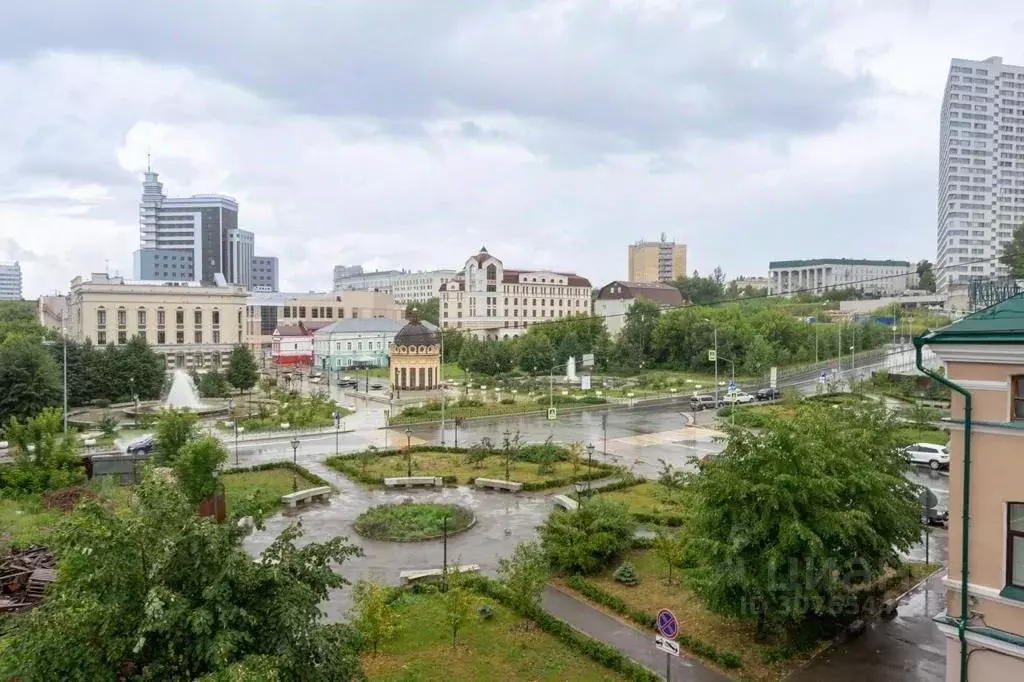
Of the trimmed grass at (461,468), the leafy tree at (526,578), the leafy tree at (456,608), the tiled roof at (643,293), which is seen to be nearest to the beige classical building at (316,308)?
the tiled roof at (643,293)

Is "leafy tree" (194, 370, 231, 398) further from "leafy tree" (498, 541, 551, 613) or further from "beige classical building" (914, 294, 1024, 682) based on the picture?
"beige classical building" (914, 294, 1024, 682)

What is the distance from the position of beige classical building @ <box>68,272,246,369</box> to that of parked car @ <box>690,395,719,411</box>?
47170mm

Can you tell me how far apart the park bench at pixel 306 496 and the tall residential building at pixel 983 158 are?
11383cm

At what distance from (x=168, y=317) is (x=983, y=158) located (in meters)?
118

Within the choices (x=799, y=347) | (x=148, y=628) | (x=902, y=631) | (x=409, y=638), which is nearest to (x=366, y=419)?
(x=409, y=638)

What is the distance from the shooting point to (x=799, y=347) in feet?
235

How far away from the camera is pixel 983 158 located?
113 metres

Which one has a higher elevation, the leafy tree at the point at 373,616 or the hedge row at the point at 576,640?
the leafy tree at the point at 373,616

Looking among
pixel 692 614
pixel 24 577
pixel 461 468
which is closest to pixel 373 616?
pixel 692 614

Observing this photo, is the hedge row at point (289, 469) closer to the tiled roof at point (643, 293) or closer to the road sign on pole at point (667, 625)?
the road sign on pole at point (667, 625)

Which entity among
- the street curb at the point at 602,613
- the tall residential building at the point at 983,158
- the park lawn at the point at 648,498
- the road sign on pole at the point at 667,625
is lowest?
the street curb at the point at 602,613

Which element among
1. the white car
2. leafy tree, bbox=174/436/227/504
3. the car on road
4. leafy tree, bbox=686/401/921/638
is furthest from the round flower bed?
the car on road

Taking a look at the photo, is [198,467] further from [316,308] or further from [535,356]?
[316,308]

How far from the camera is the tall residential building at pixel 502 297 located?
107 m
